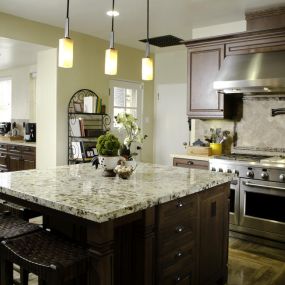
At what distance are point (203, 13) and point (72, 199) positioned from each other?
3259mm

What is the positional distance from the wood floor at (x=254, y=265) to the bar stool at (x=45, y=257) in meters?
0.98

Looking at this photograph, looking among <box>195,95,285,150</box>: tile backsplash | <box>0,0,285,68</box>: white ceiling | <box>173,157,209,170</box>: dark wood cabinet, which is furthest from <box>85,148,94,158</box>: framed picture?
<box>195,95,285,150</box>: tile backsplash

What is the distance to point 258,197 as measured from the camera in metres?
3.56

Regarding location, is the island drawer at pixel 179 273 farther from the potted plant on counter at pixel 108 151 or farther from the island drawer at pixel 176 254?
the potted plant on counter at pixel 108 151

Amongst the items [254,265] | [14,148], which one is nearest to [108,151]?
[254,265]

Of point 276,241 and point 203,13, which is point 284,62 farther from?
point 276,241

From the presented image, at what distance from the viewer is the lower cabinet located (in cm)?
195

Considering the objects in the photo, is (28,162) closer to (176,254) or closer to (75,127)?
(75,127)

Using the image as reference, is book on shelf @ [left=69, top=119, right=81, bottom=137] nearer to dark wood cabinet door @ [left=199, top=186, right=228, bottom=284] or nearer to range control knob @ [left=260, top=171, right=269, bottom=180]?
range control knob @ [left=260, top=171, right=269, bottom=180]

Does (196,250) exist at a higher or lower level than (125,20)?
lower

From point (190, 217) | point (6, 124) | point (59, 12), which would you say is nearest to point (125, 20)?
point (59, 12)

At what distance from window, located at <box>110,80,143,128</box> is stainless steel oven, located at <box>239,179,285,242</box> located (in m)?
2.94

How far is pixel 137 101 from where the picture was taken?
654 cm

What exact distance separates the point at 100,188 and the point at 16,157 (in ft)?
15.1
